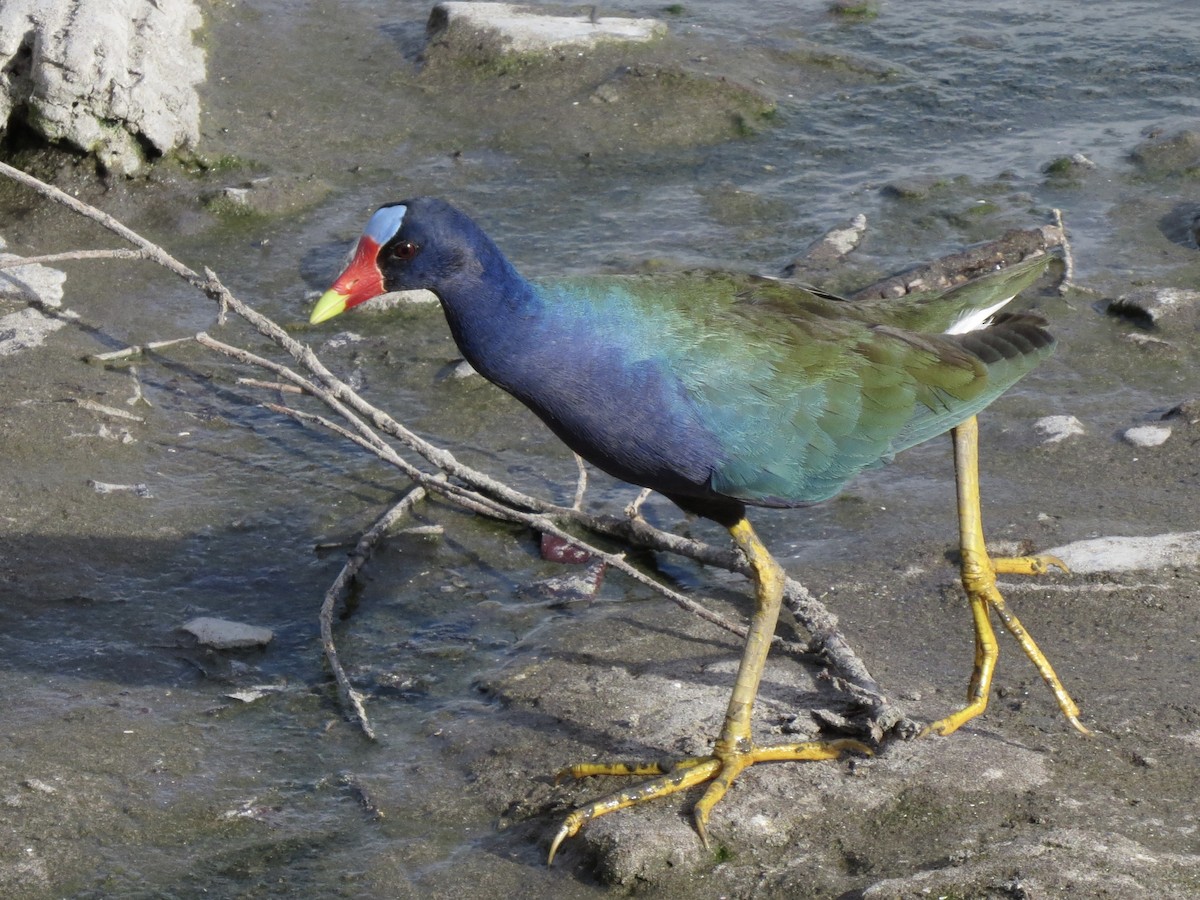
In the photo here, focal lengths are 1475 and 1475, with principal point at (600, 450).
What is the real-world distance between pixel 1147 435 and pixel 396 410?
2.48 metres

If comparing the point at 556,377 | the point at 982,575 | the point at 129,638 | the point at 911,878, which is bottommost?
the point at 129,638

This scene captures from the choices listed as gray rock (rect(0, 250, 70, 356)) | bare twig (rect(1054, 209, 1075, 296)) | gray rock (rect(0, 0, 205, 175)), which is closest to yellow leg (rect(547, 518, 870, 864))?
bare twig (rect(1054, 209, 1075, 296))

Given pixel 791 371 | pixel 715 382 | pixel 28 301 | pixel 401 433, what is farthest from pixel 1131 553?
pixel 28 301

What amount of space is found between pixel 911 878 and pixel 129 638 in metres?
2.22

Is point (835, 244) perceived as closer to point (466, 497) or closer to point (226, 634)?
point (466, 497)

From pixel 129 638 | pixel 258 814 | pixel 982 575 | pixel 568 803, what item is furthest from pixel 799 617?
pixel 129 638

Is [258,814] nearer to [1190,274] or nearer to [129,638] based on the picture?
[129,638]

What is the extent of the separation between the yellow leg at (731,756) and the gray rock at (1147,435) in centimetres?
181

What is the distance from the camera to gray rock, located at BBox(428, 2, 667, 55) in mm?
7555

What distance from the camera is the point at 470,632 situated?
406 centimetres

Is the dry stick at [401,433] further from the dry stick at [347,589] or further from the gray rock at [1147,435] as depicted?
the gray rock at [1147,435]

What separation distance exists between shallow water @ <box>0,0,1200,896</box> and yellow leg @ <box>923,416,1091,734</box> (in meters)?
0.39

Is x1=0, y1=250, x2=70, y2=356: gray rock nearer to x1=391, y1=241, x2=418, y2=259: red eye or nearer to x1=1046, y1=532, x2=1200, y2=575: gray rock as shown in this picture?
x1=391, y1=241, x2=418, y2=259: red eye

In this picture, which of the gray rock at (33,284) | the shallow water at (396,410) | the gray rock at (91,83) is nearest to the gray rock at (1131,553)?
the shallow water at (396,410)
